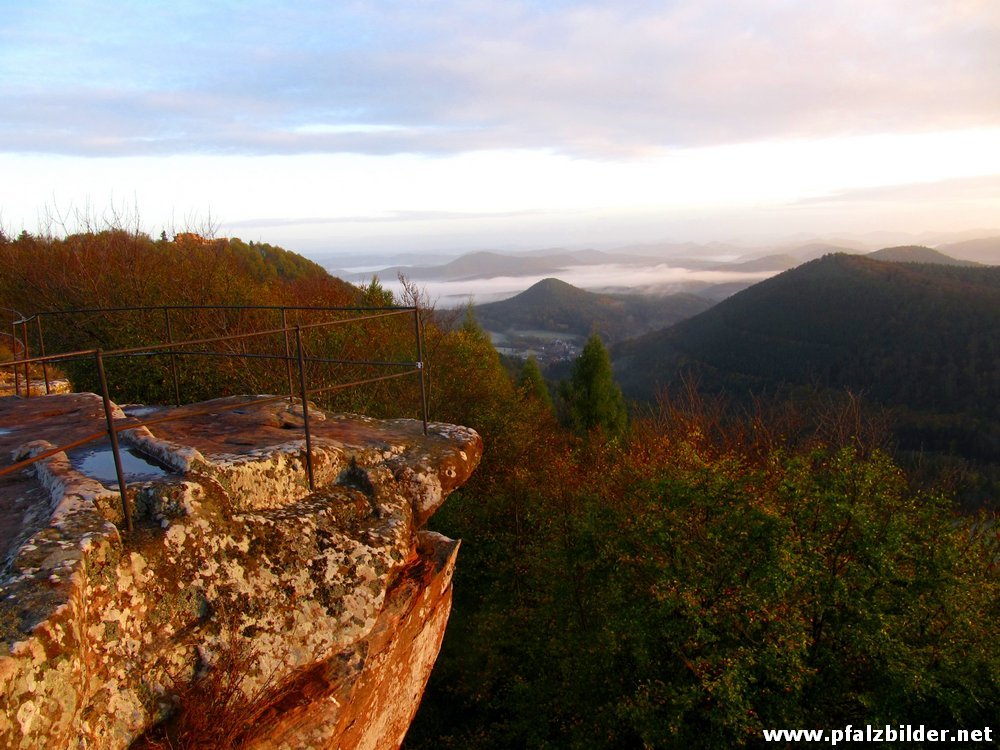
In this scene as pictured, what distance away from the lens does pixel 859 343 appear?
10644 cm

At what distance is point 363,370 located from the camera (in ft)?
63.6

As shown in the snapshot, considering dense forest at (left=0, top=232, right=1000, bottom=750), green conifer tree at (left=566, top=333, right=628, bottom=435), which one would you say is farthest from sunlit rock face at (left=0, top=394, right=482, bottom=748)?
green conifer tree at (left=566, top=333, right=628, bottom=435)

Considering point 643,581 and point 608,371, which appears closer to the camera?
point 643,581

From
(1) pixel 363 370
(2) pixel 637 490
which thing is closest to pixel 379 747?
(2) pixel 637 490

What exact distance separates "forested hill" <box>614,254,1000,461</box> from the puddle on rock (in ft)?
209

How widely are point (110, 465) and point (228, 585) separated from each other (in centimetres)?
188

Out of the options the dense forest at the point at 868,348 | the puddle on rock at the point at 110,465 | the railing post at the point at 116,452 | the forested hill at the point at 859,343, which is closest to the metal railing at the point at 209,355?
the railing post at the point at 116,452

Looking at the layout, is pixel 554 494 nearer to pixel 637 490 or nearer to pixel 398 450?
pixel 637 490

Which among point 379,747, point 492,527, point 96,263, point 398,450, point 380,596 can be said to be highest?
point 96,263

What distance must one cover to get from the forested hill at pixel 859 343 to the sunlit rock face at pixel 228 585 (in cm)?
6241

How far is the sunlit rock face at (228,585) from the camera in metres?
3.72

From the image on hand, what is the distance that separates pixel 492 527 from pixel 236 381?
872cm

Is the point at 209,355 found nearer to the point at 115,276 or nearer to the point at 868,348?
the point at 115,276

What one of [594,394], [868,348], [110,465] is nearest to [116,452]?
[110,465]
